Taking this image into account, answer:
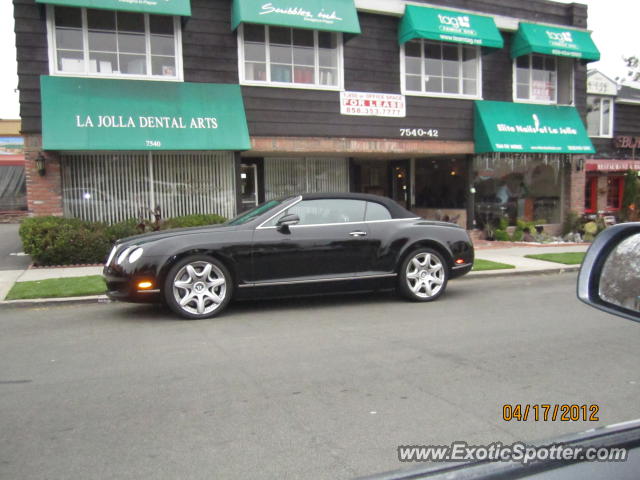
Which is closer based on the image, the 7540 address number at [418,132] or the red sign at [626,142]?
the 7540 address number at [418,132]

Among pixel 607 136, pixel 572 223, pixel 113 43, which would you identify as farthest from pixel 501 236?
pixel 113 43

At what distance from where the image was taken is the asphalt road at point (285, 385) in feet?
10.6

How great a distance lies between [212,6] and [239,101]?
2.32 m

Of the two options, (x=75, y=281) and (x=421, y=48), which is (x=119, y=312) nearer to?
(x=75, y=281)

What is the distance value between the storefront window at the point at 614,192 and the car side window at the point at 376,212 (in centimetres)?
1590

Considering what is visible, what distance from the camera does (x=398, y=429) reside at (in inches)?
140

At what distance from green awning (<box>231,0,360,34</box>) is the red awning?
10.0m

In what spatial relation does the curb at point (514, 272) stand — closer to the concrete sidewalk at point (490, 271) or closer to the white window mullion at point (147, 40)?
the concrete sidewalk at point (490, 271)

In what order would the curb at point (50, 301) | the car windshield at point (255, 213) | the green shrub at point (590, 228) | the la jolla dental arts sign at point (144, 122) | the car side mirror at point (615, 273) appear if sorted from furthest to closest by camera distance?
the green shrub at point (590, 228)
the la jolla dental arts sign at point (144, 122)
the curb at point (50, 301)
the car windshield at point (255, 213)
the car side mirror at point (615, 273)

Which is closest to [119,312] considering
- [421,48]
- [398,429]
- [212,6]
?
[398,429]

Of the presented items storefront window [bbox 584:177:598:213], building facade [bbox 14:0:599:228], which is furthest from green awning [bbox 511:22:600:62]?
storefront window [bbox 584:177:598:213]

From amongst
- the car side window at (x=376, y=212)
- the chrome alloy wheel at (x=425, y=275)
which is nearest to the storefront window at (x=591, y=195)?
the chrome alloy wheel at (x=425, y=275)

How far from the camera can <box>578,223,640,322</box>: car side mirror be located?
1.91 metres

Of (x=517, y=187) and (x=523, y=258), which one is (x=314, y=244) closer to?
(x=523, y=258)
